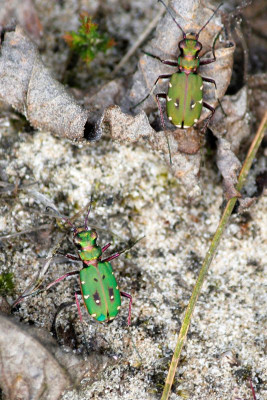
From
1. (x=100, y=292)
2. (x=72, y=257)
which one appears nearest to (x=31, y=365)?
(x=100, y=292)

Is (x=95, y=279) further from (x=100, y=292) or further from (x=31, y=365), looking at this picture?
→ (x=31, y=365)

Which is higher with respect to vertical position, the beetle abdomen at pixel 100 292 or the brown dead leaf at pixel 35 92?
the brown dead leaf at pixel 35 92

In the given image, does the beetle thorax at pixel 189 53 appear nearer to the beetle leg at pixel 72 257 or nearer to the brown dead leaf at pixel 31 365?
the beetle leg at pixel 72 257

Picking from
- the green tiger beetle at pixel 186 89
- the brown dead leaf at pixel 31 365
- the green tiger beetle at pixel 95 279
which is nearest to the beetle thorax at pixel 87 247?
the green tiger beetle at pixel 95 279

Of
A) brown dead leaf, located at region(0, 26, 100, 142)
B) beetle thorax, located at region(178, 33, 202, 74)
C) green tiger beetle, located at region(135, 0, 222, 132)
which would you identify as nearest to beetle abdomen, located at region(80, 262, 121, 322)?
brown dead leaf, located at region(0, 26, 100, 142)

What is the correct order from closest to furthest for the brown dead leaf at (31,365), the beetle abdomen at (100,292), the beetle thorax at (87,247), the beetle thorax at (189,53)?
the brown dead leaf at (31,365) < the beetle abdomen at (100,292) < the beetle thorax at (87,247) < the beetle thorax at (189,53)

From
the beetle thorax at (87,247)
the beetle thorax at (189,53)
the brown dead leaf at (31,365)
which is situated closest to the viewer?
the brown dead leaf at (31,365)

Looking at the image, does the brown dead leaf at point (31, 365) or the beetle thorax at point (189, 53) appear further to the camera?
the beetle thorax at point (189, 53)
